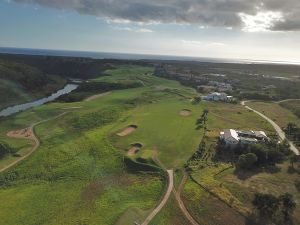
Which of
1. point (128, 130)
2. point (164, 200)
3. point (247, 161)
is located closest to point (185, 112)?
point (128, 130)

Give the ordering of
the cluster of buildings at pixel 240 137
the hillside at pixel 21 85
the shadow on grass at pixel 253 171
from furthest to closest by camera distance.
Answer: the hillside at pixel 21 85 < the cluster of buildings at pixel 240 137 < the shadow on grass at pixel 253 171

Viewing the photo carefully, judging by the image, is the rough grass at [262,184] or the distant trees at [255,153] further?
the distant trees at [255,153]

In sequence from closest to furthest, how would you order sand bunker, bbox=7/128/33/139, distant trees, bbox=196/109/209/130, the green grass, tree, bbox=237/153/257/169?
1. tree, bbox=237/153/257/169
2. sand bunker, bbox=7/128/33/139
3. distant trees, bbox=196/109/209/130
4. the green grass

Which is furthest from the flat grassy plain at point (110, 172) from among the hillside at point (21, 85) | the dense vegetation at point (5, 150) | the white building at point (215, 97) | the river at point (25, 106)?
the hillside at point (21, 85)

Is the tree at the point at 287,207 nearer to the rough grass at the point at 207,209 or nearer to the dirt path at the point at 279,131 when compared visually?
the rough grass at the point at 207,209

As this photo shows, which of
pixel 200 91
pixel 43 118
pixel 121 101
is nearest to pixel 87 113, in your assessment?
pixel 43 118

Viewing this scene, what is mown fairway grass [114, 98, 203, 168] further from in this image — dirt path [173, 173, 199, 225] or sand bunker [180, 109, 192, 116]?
dirt path [173, 173, 199, 225]

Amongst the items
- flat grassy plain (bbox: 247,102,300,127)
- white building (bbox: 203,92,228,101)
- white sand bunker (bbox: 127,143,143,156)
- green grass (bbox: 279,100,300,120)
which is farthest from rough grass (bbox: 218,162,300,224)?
white building (bbox: 203,92,228,101)
